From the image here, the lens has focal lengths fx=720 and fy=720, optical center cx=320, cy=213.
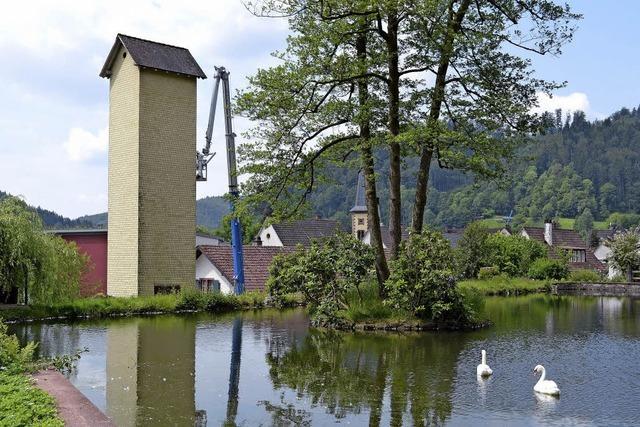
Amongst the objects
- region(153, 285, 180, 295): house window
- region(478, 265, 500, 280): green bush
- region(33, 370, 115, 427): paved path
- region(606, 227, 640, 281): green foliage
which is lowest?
region(33, 370, 115, 427): paved path

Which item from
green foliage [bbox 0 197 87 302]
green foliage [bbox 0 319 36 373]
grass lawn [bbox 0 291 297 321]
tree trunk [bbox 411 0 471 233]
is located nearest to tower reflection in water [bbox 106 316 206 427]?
green foliage [bbox 0 319 36 373]

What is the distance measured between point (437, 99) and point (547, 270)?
1494 inches

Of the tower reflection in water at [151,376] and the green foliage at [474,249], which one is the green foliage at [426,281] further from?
→ the green foliage at [474,249]

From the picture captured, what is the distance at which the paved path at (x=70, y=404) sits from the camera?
30.9ft

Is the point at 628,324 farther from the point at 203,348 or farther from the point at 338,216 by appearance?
the point at 338,216

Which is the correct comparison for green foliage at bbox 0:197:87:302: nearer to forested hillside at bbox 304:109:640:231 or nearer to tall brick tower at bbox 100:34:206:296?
tall brick tower at bbox 100:34:206:296

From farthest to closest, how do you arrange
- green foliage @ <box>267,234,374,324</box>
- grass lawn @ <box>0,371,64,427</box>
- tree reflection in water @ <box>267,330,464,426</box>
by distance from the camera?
green foliage @ <box>267,234,374,324</box> < tree reflection in water @ <box>267,330,464,426</box> < grass lawn @ <box>0,371,64,427</box>

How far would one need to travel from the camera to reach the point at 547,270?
5828 centimetres

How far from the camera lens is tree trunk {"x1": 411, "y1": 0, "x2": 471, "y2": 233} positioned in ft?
76.0

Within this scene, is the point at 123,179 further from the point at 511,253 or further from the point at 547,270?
the point at 547,270

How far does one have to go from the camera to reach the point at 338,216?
150875mm

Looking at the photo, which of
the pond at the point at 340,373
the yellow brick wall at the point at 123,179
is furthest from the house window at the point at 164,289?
the pond at the point at 340,373

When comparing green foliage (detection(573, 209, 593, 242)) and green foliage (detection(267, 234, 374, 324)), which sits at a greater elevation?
green foliage (detection(573, 209, 593, 242))

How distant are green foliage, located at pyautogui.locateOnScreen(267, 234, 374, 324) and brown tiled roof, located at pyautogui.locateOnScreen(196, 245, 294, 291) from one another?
13.0m
